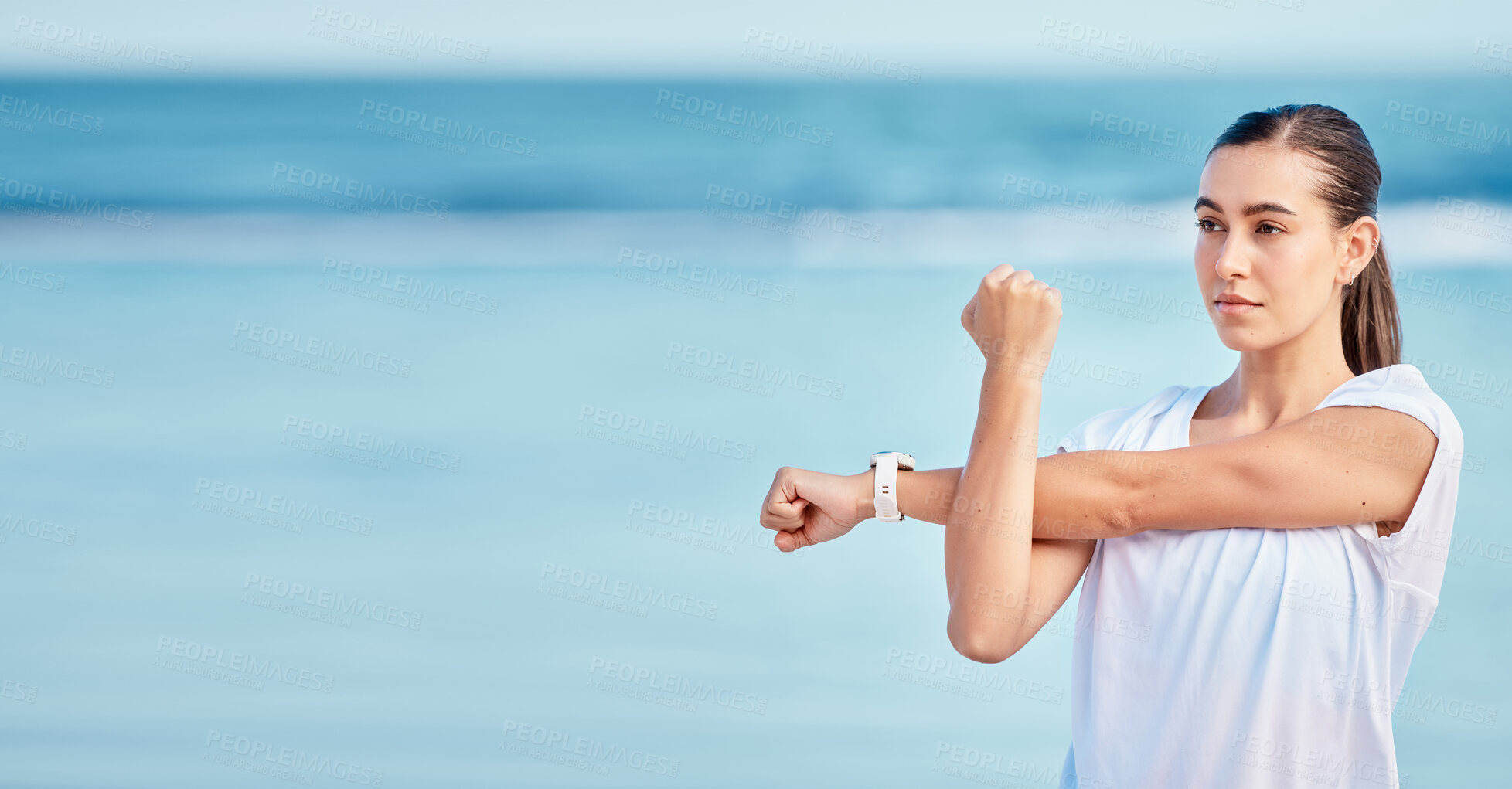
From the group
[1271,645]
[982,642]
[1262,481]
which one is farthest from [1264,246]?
[982,642]

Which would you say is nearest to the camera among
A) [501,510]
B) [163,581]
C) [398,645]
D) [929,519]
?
[929,519]

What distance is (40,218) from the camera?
24.6 feet

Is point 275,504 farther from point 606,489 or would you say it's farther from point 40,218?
point 40,218

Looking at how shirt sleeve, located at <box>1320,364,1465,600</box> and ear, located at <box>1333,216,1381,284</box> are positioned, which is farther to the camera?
ear, located at <box>1333,216,1381,284</box>

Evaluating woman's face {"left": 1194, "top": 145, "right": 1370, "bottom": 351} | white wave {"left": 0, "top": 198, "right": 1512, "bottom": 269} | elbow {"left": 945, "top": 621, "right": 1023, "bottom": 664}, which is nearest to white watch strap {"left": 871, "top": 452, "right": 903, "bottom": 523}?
elbow {"left": 945, "top": 621, "right": 1023, "bottom": 664}

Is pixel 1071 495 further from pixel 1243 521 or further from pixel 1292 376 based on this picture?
pixel 1292 376

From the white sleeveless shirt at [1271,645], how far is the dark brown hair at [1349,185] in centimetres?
10

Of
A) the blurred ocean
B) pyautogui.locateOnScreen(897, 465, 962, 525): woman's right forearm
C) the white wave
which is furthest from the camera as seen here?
the white wave

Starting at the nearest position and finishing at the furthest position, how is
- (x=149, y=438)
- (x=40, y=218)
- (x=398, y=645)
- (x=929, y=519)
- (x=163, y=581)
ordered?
1. (x=929, y=519)
2. (x=398, y=645)
3. (x=163, y=581)
4. (x=149, y=438)
5. (x=40, y=218)

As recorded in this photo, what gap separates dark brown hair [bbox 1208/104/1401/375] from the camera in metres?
1.53

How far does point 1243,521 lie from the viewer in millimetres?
1481

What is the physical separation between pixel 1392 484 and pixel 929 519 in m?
0.49

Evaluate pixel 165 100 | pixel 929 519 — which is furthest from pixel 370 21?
pixel 929 519

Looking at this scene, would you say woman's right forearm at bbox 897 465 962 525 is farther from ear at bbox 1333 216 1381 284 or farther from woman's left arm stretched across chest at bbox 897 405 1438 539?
ear at bbox 1333 216 1381 284
